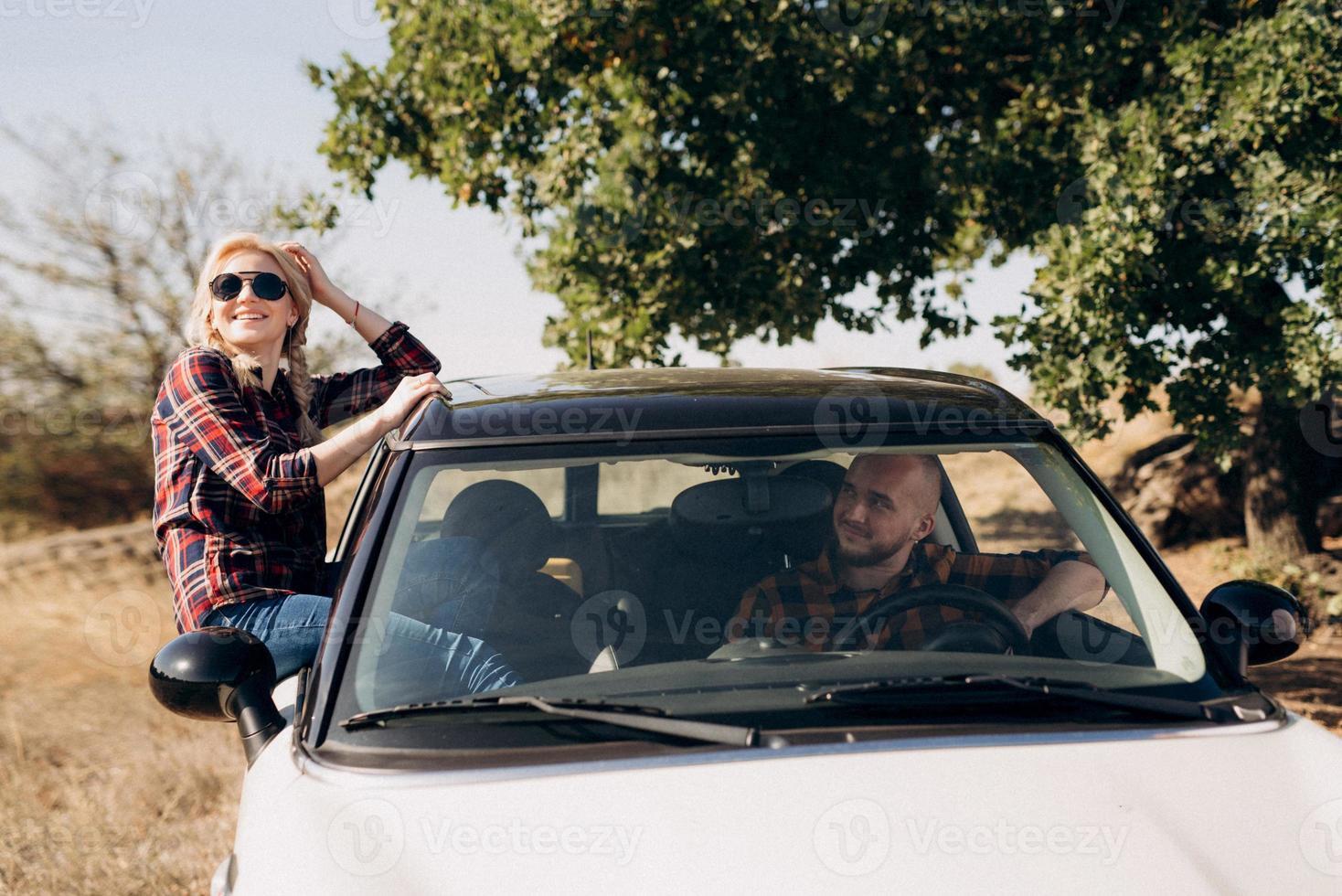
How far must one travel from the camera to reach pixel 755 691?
224 centimetres

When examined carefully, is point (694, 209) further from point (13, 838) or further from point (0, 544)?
point (0, 544)

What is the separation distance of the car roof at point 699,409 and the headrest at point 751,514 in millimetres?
193

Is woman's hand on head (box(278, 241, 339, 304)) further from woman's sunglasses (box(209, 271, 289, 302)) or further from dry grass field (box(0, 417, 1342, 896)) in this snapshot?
dry grass field (box(0, 417, 1342, 896))

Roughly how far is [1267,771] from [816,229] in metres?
5.39

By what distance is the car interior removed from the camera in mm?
2572
